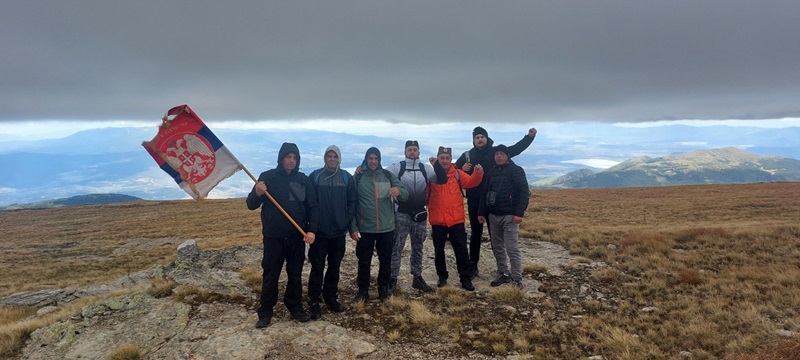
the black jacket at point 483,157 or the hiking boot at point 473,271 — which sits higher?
the black jacket at point 483,157

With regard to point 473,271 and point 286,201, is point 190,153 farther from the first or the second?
point 473,271

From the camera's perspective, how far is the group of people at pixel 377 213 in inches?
289

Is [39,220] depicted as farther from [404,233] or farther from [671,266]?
[671,266]

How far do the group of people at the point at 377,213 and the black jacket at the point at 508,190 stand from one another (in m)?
0.02

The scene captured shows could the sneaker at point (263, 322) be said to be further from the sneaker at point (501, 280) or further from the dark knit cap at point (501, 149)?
the dark knit cap at point (501, 149)

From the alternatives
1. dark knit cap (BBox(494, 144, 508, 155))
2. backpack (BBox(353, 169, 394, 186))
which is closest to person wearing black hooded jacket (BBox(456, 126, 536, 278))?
dark knit cap (BBox(494, 144, 508, 155))

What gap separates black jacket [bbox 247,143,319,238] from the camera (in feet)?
23.5

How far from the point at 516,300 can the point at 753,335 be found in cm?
410

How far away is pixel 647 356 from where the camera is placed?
20.4 feet

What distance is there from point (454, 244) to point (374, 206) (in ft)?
8.27

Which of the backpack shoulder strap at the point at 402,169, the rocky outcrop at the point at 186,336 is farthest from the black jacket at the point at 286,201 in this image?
the backpack shoulder strap at the point at 402,169

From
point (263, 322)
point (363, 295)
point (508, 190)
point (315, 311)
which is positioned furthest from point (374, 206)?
point (508, 190)

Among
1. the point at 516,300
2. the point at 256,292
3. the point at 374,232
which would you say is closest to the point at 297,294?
the point at 374,232

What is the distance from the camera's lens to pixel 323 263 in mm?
8094
